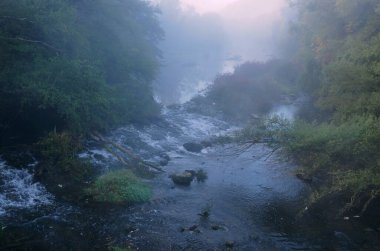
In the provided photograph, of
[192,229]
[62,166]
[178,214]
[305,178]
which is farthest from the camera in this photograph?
[305,178]

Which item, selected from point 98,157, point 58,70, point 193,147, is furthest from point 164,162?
point 58,70

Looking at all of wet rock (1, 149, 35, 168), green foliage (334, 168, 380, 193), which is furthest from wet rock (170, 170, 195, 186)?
green foliage (334, 168, 380, 193)

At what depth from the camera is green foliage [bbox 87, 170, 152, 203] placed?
56.4 ft

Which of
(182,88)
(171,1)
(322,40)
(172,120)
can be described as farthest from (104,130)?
(171,1)

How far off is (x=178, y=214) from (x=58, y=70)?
39.1 feet

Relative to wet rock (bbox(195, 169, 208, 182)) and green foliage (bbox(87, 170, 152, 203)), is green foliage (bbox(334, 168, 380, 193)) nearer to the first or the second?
wet rock (bbox(195, 169, 208, 182))

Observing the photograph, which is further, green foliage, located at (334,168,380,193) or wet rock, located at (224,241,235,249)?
wet rock, located at (224,241,235,249)

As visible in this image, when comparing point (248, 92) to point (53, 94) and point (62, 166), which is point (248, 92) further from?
point (62, 166)

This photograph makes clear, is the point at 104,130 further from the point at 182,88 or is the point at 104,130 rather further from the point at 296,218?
the point at 182,88

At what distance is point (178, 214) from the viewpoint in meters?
16.8

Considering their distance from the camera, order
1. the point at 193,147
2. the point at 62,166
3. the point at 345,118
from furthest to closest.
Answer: the point at 193,147 → the point at 345,118 → the point at 62,166

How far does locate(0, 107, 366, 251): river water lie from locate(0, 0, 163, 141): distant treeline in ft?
9.49

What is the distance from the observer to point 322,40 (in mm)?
36531

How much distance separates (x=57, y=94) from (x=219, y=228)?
12220 mm
